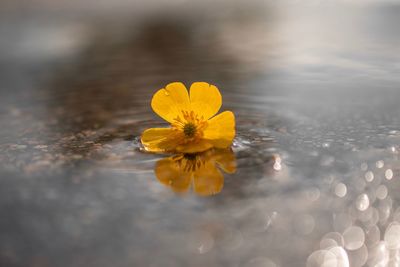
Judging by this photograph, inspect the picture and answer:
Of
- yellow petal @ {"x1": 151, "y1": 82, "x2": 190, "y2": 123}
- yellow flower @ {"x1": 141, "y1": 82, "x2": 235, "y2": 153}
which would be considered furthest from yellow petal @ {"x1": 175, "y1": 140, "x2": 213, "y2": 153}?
yellow petal @ {"x1": 151, "y1": 82, "x2": 190, "y2": 123}

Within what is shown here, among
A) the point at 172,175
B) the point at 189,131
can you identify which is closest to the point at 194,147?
the point at 189,131

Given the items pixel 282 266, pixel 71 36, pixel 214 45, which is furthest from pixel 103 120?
pixel 71 36

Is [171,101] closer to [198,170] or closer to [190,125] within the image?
[190,125]

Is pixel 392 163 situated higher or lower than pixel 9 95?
lower

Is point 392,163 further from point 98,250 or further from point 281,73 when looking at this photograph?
point 281,73

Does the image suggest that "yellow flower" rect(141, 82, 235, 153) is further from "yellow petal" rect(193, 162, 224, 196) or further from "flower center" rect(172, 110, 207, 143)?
"yellow petal" rect(193, 162, 224, 196)

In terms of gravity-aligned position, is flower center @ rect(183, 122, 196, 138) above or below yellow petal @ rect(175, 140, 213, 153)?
above
